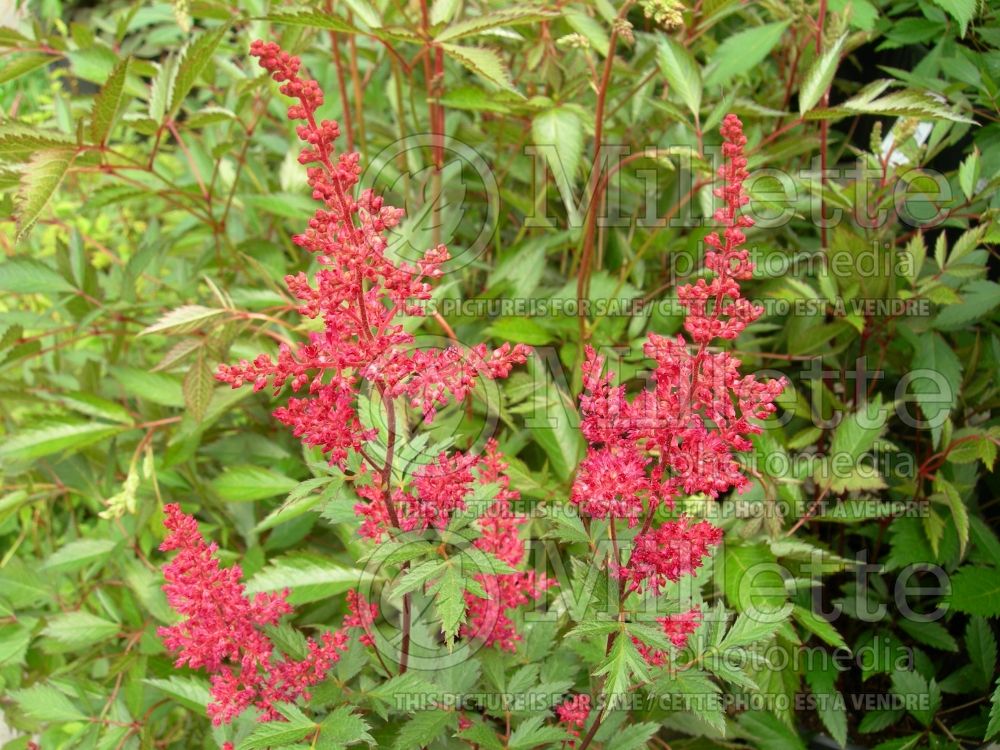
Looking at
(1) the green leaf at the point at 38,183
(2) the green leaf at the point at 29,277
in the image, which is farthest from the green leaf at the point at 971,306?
(2) the green leaf at the point at 29,277

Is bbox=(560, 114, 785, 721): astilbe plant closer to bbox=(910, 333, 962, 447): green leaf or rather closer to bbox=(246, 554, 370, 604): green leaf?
bbox=(246, 554, 370, 604): green leaf

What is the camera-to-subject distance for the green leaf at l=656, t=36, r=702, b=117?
1.53 metres

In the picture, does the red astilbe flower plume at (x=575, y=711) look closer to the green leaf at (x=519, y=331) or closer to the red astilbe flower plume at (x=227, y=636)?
the red astilbe flower plume at (x=227, y=636)

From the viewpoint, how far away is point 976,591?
57.1 inches

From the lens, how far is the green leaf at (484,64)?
1.34m

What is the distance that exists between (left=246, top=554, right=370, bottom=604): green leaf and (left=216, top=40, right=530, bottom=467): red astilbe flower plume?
55cm

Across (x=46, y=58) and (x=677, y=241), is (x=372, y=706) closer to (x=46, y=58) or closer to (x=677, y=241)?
(x=677, y=241)

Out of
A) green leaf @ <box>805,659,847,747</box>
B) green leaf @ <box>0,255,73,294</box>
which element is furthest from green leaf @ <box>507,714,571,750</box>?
green leaf @ <box>0,255,73,294</box>

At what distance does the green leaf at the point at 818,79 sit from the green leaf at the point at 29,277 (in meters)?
1.50

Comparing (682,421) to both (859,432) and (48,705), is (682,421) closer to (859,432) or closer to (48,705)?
(859,432)

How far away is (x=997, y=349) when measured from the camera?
1.59 metres

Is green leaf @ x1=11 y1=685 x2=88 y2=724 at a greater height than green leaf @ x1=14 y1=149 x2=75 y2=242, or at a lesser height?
lesser

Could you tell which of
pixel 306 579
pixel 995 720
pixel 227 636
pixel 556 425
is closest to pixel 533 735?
pixel 227 636

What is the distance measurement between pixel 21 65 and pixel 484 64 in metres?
0.98
